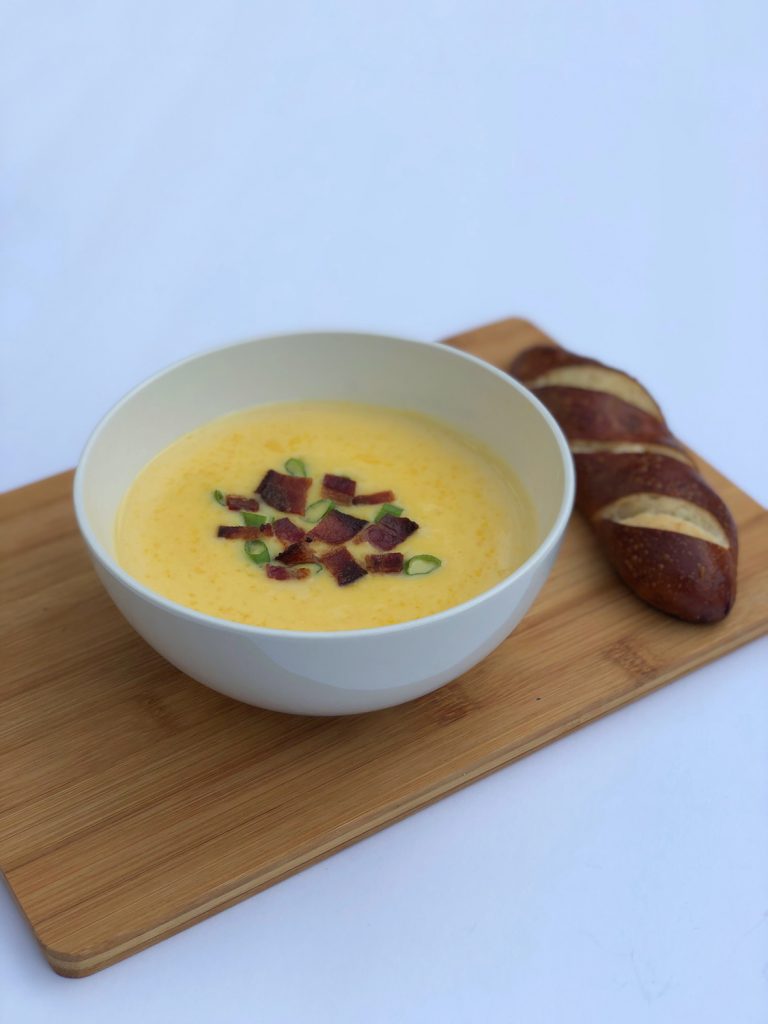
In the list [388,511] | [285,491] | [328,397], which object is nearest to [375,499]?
[388,511]

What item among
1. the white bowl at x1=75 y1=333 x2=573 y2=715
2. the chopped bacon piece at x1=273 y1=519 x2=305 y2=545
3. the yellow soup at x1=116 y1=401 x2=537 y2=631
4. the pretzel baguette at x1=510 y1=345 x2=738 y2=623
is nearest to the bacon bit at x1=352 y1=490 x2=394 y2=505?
the yellow soup at x1=116 y1=401 x2=537 y2=631

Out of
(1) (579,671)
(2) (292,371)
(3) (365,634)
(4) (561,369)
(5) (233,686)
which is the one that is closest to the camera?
(3) (365,634)

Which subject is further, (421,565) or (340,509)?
(340,509)

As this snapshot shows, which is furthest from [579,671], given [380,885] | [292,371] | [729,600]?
[292,371]

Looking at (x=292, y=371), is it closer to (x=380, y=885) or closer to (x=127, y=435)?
(x=127, y=435)

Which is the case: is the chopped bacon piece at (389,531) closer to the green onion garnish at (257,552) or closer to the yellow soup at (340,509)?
the yellow soup at (340,509)

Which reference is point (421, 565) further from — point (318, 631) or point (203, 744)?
point (203, 744)

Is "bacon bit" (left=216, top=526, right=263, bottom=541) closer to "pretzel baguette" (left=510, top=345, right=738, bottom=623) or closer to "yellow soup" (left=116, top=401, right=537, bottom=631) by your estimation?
"yellow soup" (left=116, top=401, right=537, bottom=631)
